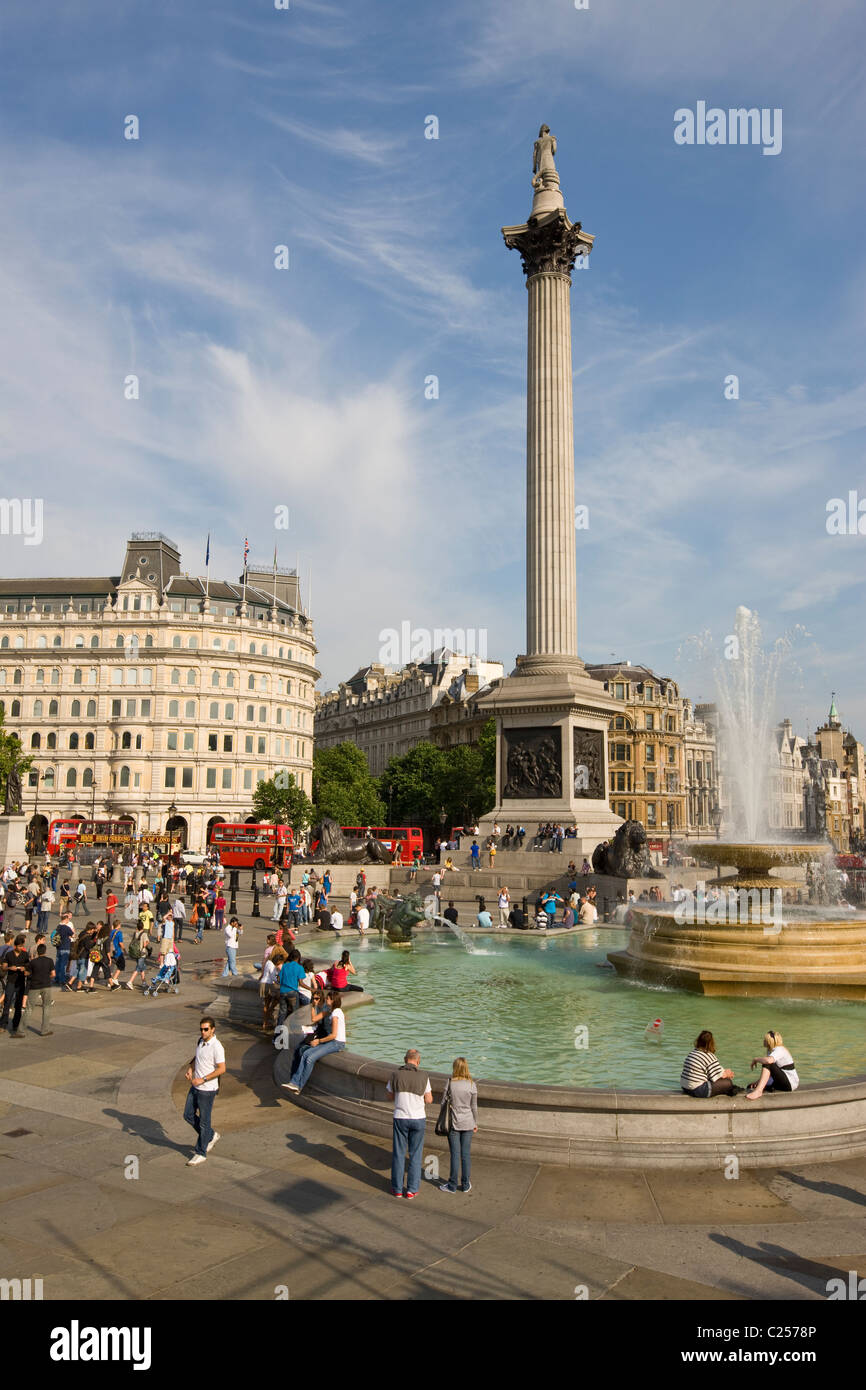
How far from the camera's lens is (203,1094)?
890 cm

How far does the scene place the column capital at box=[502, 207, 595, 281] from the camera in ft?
131

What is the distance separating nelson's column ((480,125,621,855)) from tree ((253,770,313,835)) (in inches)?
1692

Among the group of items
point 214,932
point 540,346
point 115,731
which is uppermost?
point 540,346

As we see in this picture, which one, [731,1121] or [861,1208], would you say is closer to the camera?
[861,1208]

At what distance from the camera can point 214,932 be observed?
29.0 meters

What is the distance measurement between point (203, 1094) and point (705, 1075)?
4907 mm

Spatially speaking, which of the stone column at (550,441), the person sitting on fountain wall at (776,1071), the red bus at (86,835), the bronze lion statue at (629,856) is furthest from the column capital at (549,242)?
the red bus at (86,835)

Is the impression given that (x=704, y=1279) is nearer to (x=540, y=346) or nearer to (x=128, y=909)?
(x=128, y=909)

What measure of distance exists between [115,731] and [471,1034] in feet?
252

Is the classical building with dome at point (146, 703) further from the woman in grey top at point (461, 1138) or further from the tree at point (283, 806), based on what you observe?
the woman in grey top at point (461, 1138)

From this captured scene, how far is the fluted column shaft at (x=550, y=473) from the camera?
127 feet

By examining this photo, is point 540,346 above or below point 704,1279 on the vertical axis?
above

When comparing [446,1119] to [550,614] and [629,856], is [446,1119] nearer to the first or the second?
[629,856]
